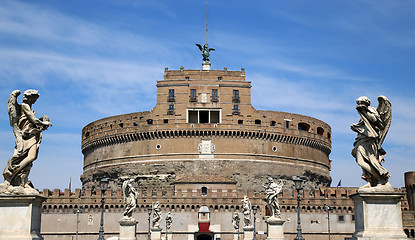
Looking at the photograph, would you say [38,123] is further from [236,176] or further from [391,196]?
[236,176]

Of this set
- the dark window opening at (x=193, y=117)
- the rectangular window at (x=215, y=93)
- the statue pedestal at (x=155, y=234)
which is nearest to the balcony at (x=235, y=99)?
the rectangular window at (x=215, y=93)

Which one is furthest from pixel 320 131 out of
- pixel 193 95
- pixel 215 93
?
pixel 193 95

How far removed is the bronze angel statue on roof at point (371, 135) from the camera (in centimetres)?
935

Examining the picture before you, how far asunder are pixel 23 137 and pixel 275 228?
1312 centimetres

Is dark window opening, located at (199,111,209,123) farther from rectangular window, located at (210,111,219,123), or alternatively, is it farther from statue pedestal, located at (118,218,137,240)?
statue pedestal, located at (118,218,137,240)

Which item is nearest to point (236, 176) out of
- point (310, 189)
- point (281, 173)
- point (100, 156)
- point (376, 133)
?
point (281, 173)

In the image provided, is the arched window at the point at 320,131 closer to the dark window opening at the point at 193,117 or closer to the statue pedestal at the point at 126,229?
A: the dark window opening at the point at 193,117

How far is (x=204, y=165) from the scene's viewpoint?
215 feet

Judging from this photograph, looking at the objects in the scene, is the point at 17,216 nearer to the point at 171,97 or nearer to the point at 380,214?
the point at 380,214

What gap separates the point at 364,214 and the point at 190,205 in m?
51.5

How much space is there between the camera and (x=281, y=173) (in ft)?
223

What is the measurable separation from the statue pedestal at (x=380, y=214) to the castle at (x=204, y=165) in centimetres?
5079

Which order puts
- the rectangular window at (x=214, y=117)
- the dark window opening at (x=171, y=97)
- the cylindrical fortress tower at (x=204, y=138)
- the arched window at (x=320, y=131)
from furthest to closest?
1. the arched window at (x=320, y=131)
2. the rectangular window at (x=214, y=117)
3. the dark window opening at (x=171, y=97)
4. the cylindrical fortress tower at (x=204, y=138)

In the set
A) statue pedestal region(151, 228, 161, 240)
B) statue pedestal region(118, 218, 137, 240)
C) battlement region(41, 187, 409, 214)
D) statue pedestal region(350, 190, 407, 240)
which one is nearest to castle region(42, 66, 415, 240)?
battlement region(41, 187, 409, 214)
